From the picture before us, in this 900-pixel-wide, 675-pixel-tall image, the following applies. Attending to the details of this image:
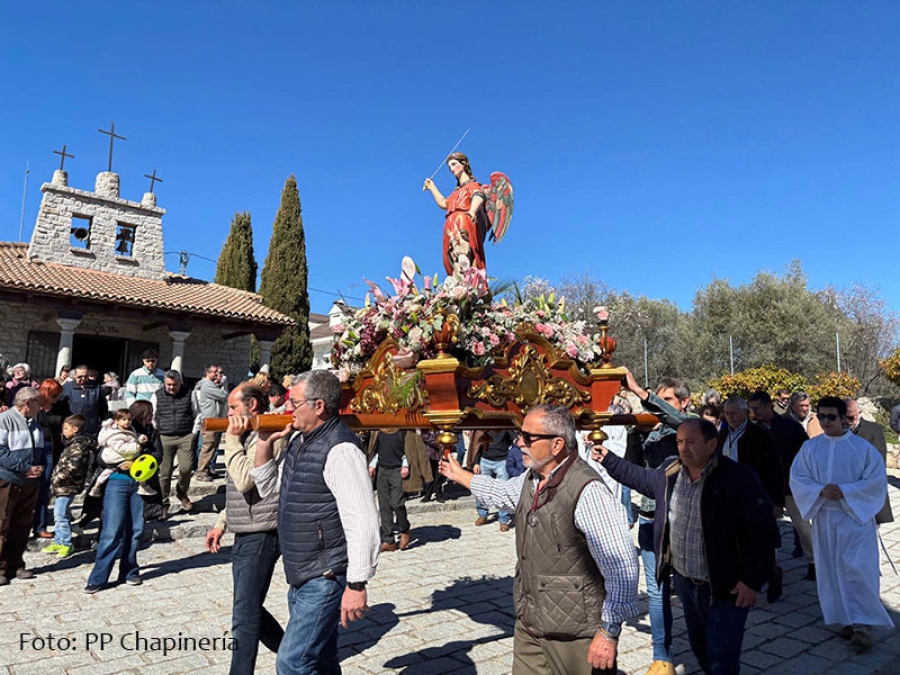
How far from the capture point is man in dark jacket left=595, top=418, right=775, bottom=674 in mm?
3465

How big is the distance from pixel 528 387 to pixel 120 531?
16.1 feet

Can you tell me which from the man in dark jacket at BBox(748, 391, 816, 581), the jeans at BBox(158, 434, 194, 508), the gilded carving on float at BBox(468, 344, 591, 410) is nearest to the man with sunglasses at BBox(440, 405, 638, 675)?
the gilded carving on float at BBox(468, 344, 591, 410)

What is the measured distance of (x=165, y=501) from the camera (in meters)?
8.97

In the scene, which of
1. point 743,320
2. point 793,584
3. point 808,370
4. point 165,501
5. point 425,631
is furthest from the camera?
point 743,320

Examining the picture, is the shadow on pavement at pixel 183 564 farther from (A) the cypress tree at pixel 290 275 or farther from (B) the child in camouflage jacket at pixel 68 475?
(A) the cypress tree at pixel 290 275

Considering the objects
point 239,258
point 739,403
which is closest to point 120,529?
point 739,403

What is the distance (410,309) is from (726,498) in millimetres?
2091

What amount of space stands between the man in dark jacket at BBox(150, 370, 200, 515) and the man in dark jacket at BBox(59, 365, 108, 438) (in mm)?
1152

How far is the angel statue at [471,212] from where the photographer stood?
4.38m

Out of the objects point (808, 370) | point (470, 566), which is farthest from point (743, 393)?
point (470, 566)

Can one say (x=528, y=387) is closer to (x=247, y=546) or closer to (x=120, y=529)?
(x=247, y=546)

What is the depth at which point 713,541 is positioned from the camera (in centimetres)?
355

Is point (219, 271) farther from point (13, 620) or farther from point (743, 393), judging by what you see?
point (13, 620)

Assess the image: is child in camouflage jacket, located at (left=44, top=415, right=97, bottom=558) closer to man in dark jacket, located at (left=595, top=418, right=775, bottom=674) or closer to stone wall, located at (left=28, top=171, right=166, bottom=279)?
man in dark jacket, located at (left=595, top=418, right=775, bottom=674)
